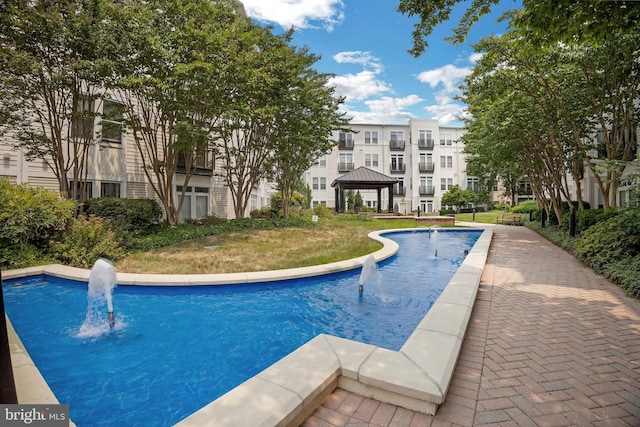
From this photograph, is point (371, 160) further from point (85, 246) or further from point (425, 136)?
point (85, 246)

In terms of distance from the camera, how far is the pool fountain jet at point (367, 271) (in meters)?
6.97

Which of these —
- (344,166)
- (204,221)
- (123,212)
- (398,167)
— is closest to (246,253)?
(123,212)

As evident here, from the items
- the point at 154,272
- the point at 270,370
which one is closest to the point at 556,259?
the point at 270,370

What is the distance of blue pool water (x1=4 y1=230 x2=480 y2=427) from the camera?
3451mm

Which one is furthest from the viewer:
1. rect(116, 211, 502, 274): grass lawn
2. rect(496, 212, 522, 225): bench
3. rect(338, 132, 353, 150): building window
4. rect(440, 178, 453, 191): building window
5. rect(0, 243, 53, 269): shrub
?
rect(440, 178, 453, 191): building window

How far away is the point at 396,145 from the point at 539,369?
41.5 metres

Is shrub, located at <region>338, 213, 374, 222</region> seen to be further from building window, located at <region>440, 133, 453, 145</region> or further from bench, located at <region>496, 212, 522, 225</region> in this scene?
building window, located at <region>440, 133, 453, 145</region>

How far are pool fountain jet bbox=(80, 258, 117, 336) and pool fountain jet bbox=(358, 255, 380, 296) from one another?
185 inches

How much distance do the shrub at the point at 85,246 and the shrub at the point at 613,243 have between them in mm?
12949

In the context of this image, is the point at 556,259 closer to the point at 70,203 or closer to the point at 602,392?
the point at 602,392

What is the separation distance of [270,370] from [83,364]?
2750 mm

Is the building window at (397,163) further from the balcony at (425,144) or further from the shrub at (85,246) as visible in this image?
the shrub at (85,246)

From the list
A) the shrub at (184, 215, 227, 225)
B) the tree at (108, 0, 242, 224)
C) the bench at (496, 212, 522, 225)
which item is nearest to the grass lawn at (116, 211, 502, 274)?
the shrub at (184, 215, 227, 225)

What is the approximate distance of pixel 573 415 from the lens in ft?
8.61
